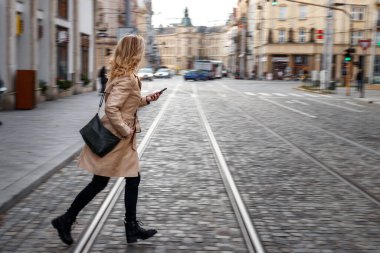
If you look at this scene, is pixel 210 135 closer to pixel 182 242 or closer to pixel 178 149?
pixel 178 149

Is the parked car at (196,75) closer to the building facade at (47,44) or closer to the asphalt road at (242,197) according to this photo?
the building facade at (47,44)

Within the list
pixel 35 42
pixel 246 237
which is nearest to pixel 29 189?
pixel 246 237

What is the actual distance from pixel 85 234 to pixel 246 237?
1.43 meters

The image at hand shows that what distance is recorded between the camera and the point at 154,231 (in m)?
4.61

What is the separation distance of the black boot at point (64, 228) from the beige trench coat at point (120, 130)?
1.60 feet

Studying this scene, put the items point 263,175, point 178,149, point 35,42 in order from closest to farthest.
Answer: point 263,175, point 178,149, point 35,42

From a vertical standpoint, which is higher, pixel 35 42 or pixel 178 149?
pixel 35 42

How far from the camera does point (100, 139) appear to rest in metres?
4.23

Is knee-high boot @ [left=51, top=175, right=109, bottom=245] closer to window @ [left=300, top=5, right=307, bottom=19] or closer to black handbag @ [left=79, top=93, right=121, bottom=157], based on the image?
black handbag @ [left=79, top=93, right=121, bottom=157]

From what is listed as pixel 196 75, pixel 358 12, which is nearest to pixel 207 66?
pixel 196 75

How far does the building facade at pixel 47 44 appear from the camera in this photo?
16297 millimetres

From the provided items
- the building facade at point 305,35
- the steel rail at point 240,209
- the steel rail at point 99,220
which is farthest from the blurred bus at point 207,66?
the steel rail at point 99,220

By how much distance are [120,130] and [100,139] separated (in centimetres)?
19

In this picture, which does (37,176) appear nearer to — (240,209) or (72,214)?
(72,214)
